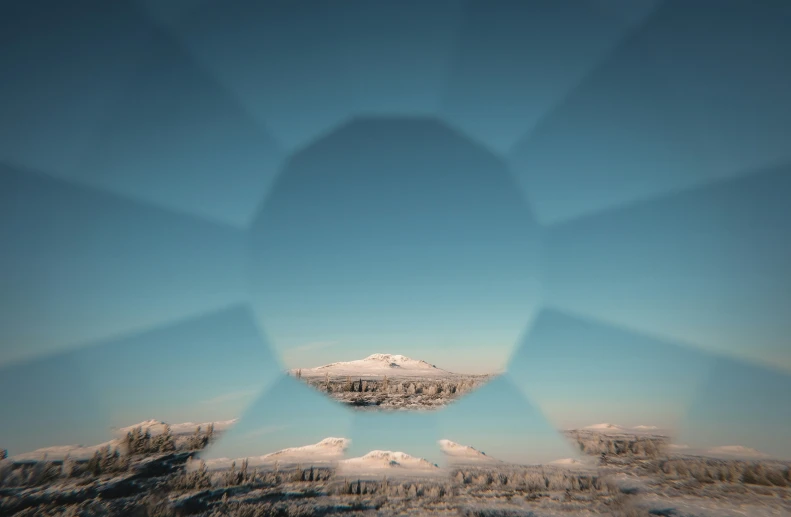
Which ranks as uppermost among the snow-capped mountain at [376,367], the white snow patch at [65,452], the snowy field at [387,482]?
the snow-capped mountain at [376,367]

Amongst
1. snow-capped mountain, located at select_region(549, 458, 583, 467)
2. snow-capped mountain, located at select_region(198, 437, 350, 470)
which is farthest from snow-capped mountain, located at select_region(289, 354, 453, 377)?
snow-capped mountain, located at select_region(549, 458, 583, 467)

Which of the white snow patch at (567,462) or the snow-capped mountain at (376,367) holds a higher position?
the snow-capped mountain at (376,367)

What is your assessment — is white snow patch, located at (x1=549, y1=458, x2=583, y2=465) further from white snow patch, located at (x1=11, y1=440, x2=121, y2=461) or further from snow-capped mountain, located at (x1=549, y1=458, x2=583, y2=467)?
white snow patch, located at (x1=11, y1=440, x2=121, y2=461)

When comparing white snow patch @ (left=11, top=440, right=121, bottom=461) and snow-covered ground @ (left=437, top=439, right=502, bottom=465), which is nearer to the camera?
white snow patch @ (left=11, top=440, right=121, bottom=461)

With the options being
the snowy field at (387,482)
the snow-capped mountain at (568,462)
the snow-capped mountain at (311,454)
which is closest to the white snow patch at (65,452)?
the snowy field at (387,482)

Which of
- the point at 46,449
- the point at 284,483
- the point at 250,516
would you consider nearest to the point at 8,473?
the point at 46,449

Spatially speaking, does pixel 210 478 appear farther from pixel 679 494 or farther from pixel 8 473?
pixel 679 494

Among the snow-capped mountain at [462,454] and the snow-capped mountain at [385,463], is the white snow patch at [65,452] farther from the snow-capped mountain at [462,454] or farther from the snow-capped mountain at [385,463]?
the snow-capped mountain at [462,454]
